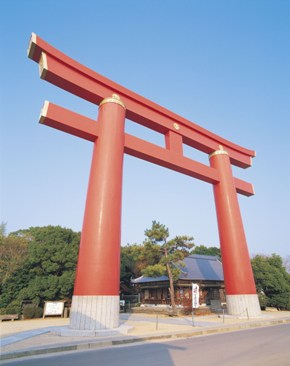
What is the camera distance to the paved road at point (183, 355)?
4.94 metres

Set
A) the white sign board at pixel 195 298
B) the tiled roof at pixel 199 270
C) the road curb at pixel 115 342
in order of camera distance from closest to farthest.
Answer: the road curb at pixel 115 342
the white sign board at pixel 195 298
the tiled roof at pixel 199 270

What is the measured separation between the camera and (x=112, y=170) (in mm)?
10359

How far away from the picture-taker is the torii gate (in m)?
8.81

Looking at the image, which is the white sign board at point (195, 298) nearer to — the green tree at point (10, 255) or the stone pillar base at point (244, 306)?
the stone pillar base at point (244, 306)

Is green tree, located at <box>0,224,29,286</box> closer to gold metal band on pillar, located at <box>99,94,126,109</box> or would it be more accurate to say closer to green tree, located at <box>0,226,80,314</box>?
green tree, located at <box>0,226,80,314</box>

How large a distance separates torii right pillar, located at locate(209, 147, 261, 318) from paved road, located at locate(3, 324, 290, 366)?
668cm

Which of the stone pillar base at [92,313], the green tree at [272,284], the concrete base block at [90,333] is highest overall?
the green tree at [272,284]

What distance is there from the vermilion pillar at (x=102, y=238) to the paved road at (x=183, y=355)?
2.20m

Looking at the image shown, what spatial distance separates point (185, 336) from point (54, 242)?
49.7 ft

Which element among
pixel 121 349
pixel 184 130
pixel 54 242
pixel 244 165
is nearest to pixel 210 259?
pixel 244 165

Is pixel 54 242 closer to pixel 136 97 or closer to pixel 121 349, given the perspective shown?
pixel 136 97

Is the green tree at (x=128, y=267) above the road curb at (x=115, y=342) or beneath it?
above

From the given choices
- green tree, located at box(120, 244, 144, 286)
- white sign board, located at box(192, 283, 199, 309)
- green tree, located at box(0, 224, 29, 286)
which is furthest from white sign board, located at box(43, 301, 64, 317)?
white sign board, located at box(192, 283, 199, 309)

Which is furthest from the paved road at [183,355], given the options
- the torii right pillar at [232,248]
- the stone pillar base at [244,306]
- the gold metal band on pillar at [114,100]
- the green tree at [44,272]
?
the green tree at [44,272]
